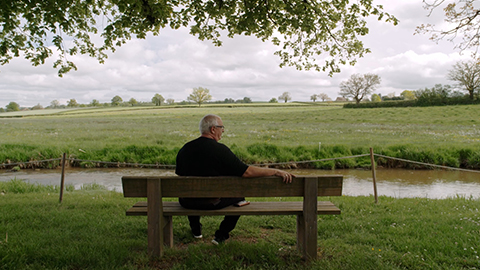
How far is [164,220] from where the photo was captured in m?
4.42

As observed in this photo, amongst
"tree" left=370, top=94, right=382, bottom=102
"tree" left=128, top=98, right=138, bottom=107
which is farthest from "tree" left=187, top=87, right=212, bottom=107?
"tree" left=370, top=94, right=382, bottom=102

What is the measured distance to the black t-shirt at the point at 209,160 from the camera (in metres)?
4.20

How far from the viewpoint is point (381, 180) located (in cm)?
1308

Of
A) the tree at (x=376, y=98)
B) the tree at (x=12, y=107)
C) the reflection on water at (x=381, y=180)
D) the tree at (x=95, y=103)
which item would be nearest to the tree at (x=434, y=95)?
the tree at (x=376, y=98)

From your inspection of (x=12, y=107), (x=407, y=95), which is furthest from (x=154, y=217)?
(x=407, y=95)

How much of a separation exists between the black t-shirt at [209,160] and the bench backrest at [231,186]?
0.20m

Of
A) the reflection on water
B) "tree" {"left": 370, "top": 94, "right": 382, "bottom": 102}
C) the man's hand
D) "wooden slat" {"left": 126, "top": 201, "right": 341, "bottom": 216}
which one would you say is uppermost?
"tree" {"left": 370, "top": 94, "right": 382, "bottom": 102}

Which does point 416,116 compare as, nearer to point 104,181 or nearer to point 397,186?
point 397,186

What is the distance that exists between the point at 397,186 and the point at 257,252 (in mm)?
9271

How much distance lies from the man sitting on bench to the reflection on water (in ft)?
23.7

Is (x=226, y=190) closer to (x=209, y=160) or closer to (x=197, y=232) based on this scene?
(x=209, y=160)

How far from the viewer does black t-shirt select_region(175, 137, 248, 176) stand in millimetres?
4203

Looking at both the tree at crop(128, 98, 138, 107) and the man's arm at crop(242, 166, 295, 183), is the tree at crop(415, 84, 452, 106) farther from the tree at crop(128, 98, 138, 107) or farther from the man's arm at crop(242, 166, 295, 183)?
the tree at crop(128, 98, 138, 107)

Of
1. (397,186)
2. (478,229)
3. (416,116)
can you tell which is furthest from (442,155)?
(416,116)
